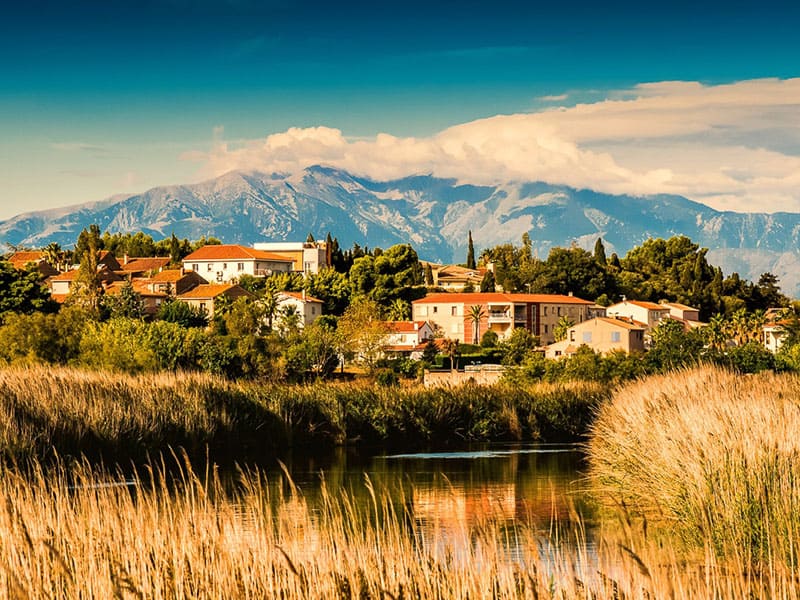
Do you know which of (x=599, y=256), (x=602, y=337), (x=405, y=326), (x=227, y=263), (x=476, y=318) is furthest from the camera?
(x=227, y=263)

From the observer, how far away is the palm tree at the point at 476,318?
104250mm

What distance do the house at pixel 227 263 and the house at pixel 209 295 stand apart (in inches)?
718

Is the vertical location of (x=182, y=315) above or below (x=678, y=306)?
above

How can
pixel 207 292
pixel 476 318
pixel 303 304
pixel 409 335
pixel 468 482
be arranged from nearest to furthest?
pixel 468 482 → pixel 409 335 → pixel 303 304 → pixel 476 318 → pixel 207 292

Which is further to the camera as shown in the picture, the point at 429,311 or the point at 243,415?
the point at 429,311

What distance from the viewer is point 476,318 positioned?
104000 mm

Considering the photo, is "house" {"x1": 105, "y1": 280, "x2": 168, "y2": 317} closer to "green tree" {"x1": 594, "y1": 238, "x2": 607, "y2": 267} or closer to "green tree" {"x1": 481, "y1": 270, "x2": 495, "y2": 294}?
"green tree" {"x1": 481, "y1": 270, "x2": 495, "y2": 294}

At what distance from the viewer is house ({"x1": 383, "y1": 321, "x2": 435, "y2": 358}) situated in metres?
93.5

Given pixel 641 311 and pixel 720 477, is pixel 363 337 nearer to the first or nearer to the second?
pixel 641 311

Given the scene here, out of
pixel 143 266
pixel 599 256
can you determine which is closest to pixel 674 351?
pixel 599 256

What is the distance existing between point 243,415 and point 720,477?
68.3ft

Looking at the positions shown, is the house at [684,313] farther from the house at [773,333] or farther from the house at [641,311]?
the house at [773,333]

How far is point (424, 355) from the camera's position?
87750 millimetres

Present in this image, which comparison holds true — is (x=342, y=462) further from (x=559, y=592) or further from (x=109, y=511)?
(x=559, y=592)
